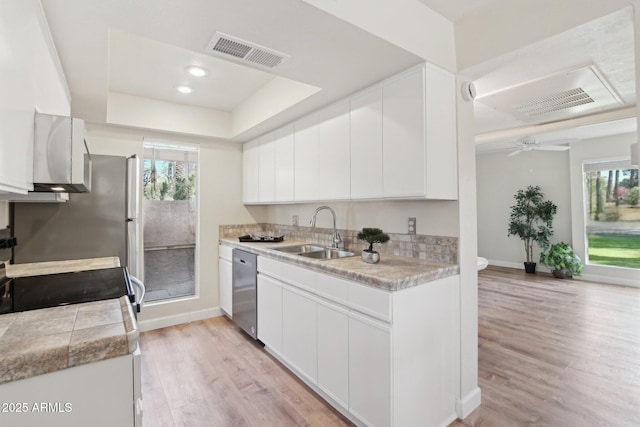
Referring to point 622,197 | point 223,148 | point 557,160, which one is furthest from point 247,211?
point 622,197

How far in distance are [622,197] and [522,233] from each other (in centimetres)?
160

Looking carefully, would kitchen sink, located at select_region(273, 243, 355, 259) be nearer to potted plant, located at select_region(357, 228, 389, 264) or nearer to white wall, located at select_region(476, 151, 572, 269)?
potted plant, located at select_region(357, 228, 389, 264)

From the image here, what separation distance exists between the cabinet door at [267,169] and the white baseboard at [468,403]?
2.56m

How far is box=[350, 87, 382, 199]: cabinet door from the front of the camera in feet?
7.25

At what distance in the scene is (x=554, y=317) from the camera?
147 inches

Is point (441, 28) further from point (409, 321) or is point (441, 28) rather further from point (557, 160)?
point (557, 160)

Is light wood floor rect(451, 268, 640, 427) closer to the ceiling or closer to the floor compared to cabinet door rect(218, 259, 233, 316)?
closer to the floor

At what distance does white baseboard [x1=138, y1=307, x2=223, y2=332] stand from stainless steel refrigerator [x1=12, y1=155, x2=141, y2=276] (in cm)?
102

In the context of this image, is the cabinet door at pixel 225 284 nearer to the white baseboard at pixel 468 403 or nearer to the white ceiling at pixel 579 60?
the white baseboard at pixel 468 403

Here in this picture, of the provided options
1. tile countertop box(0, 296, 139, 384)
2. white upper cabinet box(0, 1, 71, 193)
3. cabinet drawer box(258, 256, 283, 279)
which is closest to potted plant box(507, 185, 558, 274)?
cabinet drawer box(258, 256, 283, 279)

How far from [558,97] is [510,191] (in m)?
3.84

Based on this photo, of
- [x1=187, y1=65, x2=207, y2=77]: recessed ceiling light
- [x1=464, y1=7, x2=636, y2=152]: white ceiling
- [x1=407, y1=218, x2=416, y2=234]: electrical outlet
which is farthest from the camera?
[x1=187, y1=65, x2=207, y2=77]: recessed ceiling light

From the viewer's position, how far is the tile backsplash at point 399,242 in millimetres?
2121

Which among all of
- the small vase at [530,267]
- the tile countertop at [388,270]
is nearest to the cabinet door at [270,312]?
the tile countertop at [388,270]
